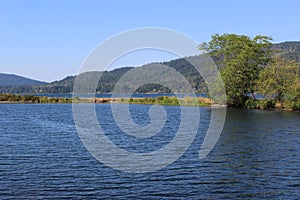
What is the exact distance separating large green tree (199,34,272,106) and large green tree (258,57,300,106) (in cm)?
488

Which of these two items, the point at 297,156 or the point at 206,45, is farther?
the point at 206,45

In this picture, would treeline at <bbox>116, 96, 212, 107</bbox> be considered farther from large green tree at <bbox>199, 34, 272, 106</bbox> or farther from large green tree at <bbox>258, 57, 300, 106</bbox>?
large green tree at <bbox>258, 57, 300, 106</bbox>

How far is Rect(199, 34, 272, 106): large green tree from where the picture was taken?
76.1 meters

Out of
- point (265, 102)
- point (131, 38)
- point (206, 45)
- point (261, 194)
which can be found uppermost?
point (206, 45)

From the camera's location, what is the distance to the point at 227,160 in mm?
25812

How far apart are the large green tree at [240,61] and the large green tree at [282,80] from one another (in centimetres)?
488

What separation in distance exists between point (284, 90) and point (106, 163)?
2038 inches

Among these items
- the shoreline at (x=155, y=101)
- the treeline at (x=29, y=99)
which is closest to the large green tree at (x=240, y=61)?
the shoreline at (x=155, y=101)

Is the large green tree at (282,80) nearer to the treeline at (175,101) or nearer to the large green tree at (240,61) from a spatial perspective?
the large green tree at (240,61)

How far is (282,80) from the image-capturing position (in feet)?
224

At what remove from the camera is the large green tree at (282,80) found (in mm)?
66750

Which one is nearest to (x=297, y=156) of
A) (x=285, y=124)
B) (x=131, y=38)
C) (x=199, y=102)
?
(x=131, y=38)

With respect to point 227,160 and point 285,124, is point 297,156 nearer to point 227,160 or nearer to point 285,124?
point 227,160

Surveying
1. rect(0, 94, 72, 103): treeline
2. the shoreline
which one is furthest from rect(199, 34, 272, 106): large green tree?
rect(0, 94, 72, 103): treeline
